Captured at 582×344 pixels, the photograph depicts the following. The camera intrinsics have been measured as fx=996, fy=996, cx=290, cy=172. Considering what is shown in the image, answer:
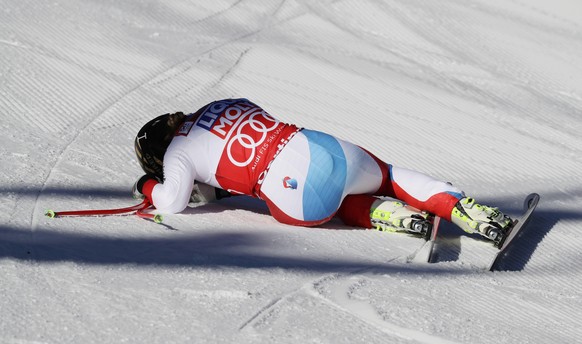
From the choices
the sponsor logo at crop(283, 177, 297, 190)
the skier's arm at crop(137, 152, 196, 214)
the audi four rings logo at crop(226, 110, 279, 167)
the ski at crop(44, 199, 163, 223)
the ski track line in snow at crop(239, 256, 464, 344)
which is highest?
the audi four rings logo at crop(226, 110, 279, 167)

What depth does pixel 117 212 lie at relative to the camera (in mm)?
4371

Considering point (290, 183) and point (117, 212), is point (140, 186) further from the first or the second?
point (290, 183)

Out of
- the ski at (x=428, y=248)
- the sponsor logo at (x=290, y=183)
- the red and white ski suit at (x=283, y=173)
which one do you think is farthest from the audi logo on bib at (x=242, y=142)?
the ski at (x=428, y=248)

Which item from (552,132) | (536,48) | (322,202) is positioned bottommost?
(322,202)

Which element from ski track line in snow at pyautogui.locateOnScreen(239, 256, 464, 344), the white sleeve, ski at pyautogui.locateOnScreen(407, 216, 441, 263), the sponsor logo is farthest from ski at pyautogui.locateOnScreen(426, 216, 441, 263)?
the white sleeve

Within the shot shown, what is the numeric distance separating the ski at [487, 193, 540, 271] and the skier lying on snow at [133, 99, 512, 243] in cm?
4

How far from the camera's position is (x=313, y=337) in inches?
128

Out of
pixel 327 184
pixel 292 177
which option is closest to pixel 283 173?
pixel 292 177

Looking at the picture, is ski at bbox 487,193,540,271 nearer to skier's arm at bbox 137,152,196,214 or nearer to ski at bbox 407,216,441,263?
ski at bbox 407,216,441,263

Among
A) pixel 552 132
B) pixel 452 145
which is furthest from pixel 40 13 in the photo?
pixel 552 132

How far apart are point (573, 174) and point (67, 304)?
10.5ft

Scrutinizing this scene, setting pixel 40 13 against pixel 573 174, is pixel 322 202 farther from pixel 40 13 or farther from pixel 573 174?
pixel 40 13

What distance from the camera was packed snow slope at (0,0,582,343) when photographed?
3428 millimetres

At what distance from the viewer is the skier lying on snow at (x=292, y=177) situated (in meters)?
4.34
